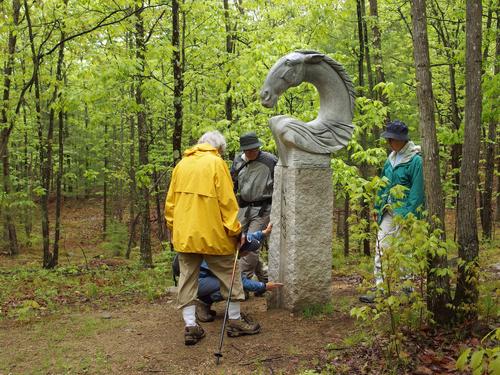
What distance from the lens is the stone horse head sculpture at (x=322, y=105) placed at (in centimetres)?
522

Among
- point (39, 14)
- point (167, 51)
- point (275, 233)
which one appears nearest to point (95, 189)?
point (39, 14)

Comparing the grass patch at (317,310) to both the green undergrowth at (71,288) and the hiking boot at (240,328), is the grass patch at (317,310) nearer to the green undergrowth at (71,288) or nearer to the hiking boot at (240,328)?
the hiking boot at (240,328)

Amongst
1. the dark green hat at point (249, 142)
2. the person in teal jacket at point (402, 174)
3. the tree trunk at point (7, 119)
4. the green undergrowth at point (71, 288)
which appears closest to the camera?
the person in teal jacket at point (402, 174)

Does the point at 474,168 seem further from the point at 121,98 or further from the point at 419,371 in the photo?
the point at 121,98

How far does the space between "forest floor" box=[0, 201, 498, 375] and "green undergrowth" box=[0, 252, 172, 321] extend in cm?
4

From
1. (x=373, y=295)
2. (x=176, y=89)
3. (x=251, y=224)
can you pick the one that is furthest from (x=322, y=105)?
(x=176, y=89)

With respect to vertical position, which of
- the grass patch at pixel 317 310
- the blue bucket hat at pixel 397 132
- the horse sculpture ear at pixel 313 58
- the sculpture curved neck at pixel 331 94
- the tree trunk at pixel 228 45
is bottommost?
the grass patch at pixel 317 310

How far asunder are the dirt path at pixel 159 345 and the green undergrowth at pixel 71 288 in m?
0.95

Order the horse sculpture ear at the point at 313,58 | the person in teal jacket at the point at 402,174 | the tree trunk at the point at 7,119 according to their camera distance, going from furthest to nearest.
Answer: the tree trunk at the point at 7,119, the horse sculpture ear at the point at 313,58, the person in teal jacket at the point at 402,174

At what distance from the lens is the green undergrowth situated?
6.92m

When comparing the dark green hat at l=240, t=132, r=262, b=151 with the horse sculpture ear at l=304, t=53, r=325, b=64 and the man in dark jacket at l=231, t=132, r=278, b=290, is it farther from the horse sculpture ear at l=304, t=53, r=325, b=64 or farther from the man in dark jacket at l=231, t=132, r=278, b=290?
the horse sculpture ear at l=304, t=53, r=325, b=64

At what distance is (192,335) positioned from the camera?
4664mm

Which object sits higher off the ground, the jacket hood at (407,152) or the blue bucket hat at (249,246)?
the jacket hood at (407,152)

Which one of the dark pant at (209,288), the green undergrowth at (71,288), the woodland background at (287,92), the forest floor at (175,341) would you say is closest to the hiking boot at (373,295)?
the forest floor at (175,341)
